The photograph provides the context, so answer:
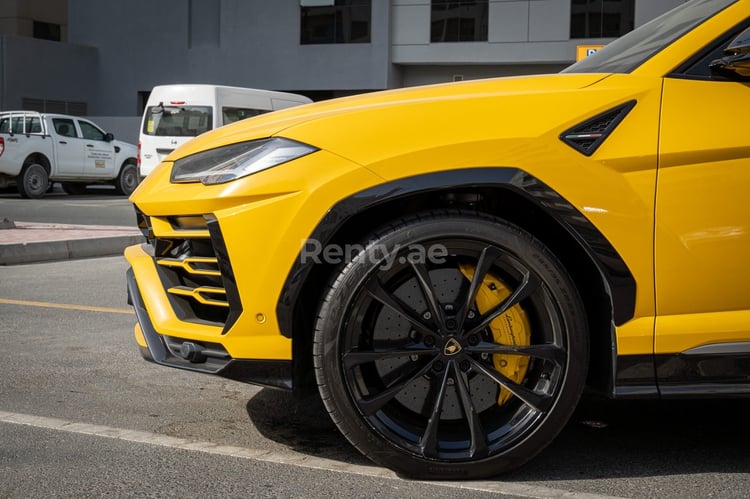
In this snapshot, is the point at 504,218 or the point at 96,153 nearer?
the point at 504,218

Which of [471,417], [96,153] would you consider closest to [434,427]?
[471,417]

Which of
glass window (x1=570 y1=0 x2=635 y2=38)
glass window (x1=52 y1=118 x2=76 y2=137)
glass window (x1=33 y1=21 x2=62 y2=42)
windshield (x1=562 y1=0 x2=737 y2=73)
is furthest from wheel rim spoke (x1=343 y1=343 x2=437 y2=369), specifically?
glass window (x1=33 y1=21 x2=62 y2=42)

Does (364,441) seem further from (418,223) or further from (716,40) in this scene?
(716,40)

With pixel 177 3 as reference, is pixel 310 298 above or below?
below

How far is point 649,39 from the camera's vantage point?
3482mm

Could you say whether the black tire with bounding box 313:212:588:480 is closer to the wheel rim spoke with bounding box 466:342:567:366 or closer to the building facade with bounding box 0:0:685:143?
the wheel rim spoke with bounding box 466:342:567:366

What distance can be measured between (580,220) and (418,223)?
507mm

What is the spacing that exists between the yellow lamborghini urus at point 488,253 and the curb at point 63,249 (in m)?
6.74

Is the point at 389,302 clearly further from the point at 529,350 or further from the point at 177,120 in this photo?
the point at 177,120

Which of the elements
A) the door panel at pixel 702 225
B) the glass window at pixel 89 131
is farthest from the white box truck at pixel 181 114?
the door panel at pixel 702 225

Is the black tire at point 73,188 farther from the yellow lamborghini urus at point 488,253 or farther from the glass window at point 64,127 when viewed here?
the yellow lamborghini urus at point 488,253

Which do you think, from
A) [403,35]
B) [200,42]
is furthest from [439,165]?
[200,42]

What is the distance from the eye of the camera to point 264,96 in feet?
63.9

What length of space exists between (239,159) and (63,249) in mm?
7362
